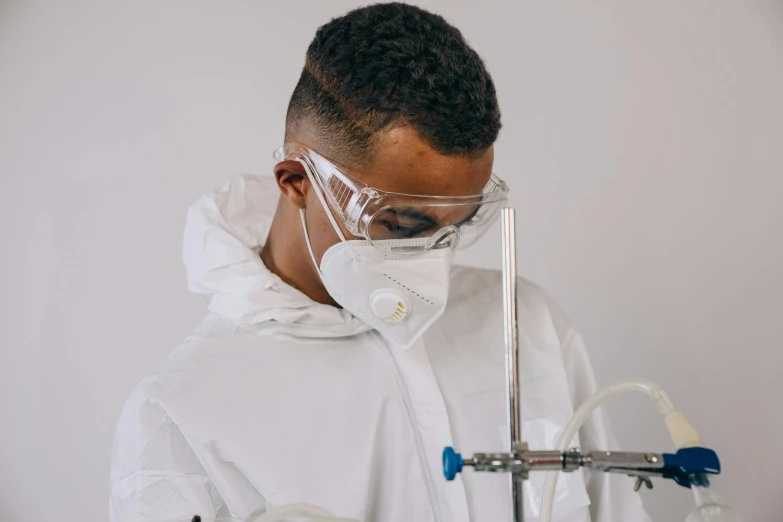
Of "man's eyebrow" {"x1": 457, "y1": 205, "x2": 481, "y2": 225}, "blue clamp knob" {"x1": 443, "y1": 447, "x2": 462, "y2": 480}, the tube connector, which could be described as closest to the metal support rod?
"blue clamp knob" {"x1": 443, "y1": 447, "x2": 462, "y2": 480}

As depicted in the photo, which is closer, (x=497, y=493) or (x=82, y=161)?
(x=497, y=493)

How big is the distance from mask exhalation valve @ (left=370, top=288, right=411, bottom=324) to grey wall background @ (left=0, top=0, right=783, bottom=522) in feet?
2.40

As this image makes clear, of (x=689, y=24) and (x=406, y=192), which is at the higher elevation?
(x=689, y=24)

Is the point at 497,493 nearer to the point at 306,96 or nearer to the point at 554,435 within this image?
the point at 554,435

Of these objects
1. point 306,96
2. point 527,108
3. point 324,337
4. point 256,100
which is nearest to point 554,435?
point 324,337

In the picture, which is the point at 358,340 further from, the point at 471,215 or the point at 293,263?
the point at 471,215

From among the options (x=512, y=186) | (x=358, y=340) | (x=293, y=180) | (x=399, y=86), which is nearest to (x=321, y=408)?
(x=358, y=340)

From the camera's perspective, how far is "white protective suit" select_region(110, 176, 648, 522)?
1.15 m

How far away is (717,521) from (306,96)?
835mm

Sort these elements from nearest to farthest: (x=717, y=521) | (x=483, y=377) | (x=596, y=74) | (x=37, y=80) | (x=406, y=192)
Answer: (x=717, y=521) → (x=406, y=192) → (x=483, y=377) → (x=37, y=80) → (x=596, y=74)

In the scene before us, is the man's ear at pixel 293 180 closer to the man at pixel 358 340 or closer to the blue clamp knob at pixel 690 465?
the man at pixel 358 340

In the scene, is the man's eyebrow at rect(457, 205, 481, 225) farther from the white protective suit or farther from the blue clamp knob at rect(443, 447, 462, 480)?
the blue clamp knob at rect(443, 447, 462, 480)

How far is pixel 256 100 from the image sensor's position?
5.94 ft

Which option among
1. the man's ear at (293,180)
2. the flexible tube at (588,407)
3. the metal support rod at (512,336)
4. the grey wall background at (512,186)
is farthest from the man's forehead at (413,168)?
the grey wall background at (512,186)
